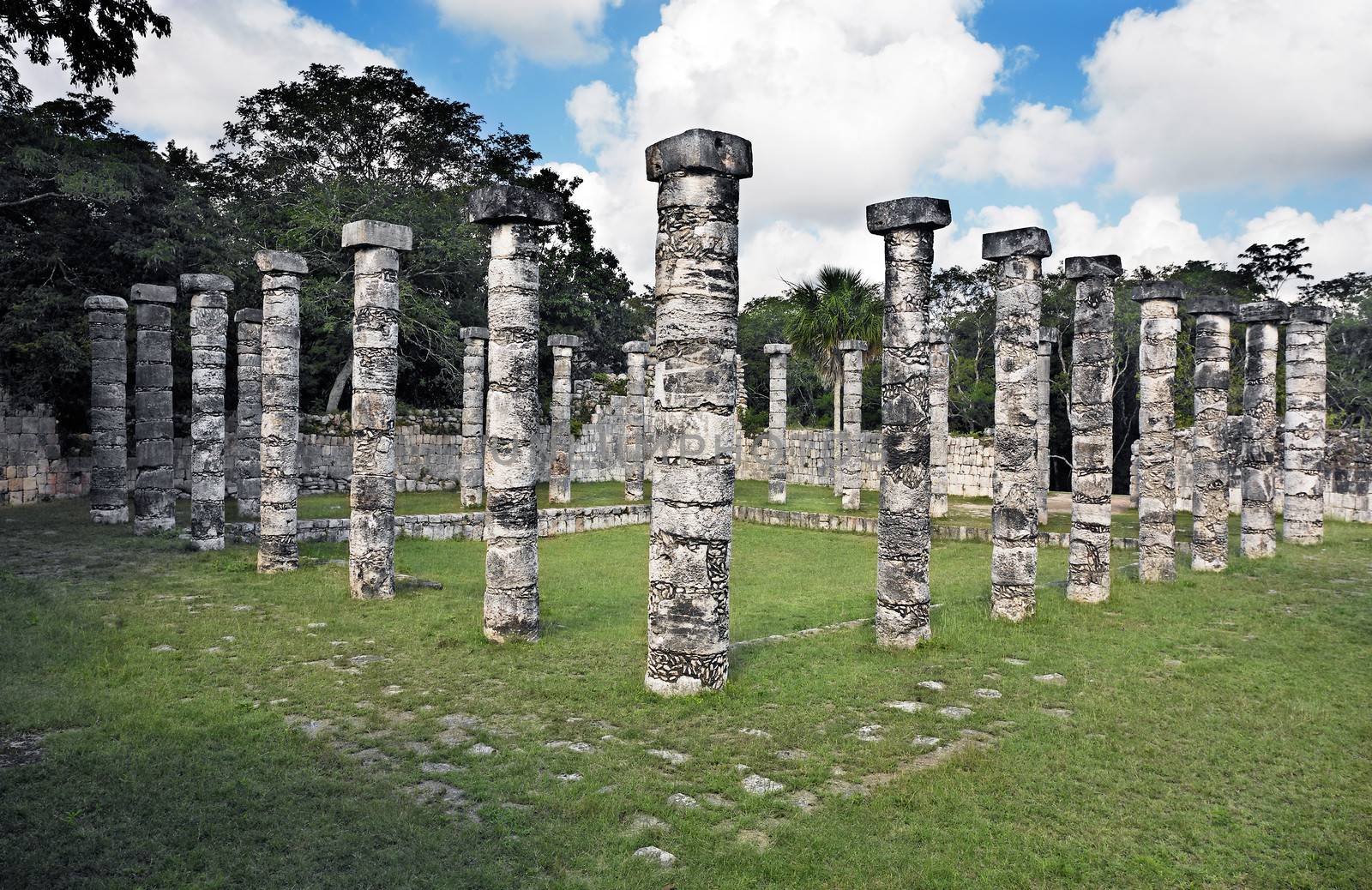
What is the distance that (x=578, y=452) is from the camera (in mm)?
31875

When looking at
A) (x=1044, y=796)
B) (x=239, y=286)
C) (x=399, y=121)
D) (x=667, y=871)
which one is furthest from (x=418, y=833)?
(x=399, y=121)

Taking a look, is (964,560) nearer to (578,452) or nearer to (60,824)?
(60,824)

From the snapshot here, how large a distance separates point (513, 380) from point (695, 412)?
3066 mm

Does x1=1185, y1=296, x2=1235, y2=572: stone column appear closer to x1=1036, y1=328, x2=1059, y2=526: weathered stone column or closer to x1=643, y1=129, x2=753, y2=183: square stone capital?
x1=1036, y1=328, x2=1059, y2=526: weathered stone column

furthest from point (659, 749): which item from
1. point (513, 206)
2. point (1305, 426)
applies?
point (1305, 426)

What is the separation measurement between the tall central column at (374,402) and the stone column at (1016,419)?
26.5 feet

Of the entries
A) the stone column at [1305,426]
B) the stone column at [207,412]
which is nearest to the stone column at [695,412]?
the stone column at [207,412]

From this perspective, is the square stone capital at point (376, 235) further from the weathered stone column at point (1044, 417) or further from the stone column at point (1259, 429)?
the weathered stone column at point (1044, 417)

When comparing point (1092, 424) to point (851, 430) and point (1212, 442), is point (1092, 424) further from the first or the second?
point (851, 430)

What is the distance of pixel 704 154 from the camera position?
8.16m

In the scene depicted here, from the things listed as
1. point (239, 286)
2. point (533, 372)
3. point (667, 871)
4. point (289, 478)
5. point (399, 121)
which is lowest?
point (667, 871)

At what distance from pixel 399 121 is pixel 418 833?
31.7m

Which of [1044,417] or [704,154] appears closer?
[704,154]

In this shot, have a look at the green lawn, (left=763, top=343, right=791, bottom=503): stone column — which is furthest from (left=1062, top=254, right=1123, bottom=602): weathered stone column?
(left=763, top=343, right=791, bottom=503): stone column
